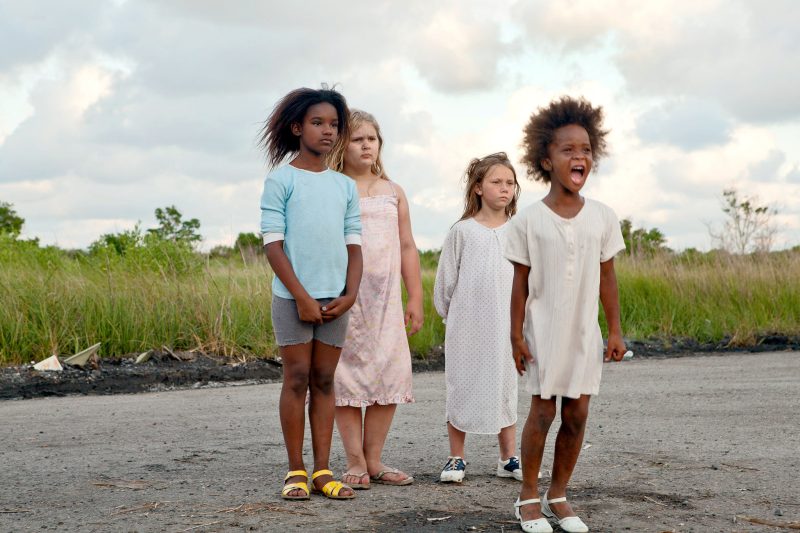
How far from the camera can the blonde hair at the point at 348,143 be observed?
5633mm

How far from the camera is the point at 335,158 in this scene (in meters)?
5.69

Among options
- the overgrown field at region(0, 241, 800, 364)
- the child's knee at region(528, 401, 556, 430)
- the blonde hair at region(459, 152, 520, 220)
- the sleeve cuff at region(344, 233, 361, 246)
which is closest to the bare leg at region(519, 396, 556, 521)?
the child's knee at region(528, 401, 556, 430)

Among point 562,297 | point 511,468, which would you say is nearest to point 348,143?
point 562,297

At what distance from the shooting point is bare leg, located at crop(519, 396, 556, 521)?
172 inches

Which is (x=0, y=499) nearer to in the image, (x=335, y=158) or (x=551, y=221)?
(x=335, y=158)

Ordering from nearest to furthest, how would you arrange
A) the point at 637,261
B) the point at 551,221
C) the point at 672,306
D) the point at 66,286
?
1. the point at 551,221
2. the point at 66,286
3. the point at 672,306
4. the point at 637,261

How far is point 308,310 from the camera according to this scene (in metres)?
4.87

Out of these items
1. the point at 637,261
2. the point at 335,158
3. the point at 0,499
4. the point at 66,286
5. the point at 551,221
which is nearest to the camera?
the point at 551,221

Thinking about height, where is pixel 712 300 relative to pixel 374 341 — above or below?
above

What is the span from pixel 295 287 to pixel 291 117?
911mm

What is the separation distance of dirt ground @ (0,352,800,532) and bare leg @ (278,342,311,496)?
268mm

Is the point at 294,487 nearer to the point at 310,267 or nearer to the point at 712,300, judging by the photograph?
the point at 310,267

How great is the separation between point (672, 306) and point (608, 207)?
42.3 ft

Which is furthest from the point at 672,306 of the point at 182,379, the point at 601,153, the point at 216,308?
the point at 601,153
